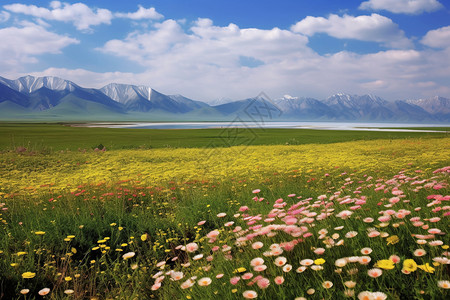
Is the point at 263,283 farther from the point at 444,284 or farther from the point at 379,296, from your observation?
the point at 444,284

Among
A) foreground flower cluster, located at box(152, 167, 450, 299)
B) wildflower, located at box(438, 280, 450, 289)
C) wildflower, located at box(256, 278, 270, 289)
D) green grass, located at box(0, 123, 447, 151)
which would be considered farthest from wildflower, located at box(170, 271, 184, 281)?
green grass, located at box(0, 123, 447, 151)

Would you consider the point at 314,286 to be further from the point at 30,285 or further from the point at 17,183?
the point at 17,183

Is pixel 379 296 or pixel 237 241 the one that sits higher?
pixel 379 296

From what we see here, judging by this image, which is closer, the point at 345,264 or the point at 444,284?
the point at 444,284

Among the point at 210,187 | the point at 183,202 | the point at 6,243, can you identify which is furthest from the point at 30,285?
the point at 210,187

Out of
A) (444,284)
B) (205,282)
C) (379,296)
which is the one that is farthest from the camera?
(205,282)

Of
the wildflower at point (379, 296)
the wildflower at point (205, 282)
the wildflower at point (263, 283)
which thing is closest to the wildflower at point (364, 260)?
the wildflower at point (379, 296)

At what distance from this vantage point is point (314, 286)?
2.50 m

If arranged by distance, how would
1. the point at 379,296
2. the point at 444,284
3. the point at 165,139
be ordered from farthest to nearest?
the point at 165,139
the point at 444,284
the point at 379,296

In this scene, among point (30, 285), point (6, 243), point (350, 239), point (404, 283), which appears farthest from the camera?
point (6, 243)

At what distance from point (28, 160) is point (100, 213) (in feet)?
49.6

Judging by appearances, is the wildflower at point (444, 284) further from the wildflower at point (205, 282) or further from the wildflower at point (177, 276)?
the wildflower at point (177, 276)

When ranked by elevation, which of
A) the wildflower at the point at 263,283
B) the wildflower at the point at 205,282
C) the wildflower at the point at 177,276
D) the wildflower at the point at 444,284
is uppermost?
the wildflower at the point at 444,284

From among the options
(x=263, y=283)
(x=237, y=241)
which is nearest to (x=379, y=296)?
(x=263, y=283)
